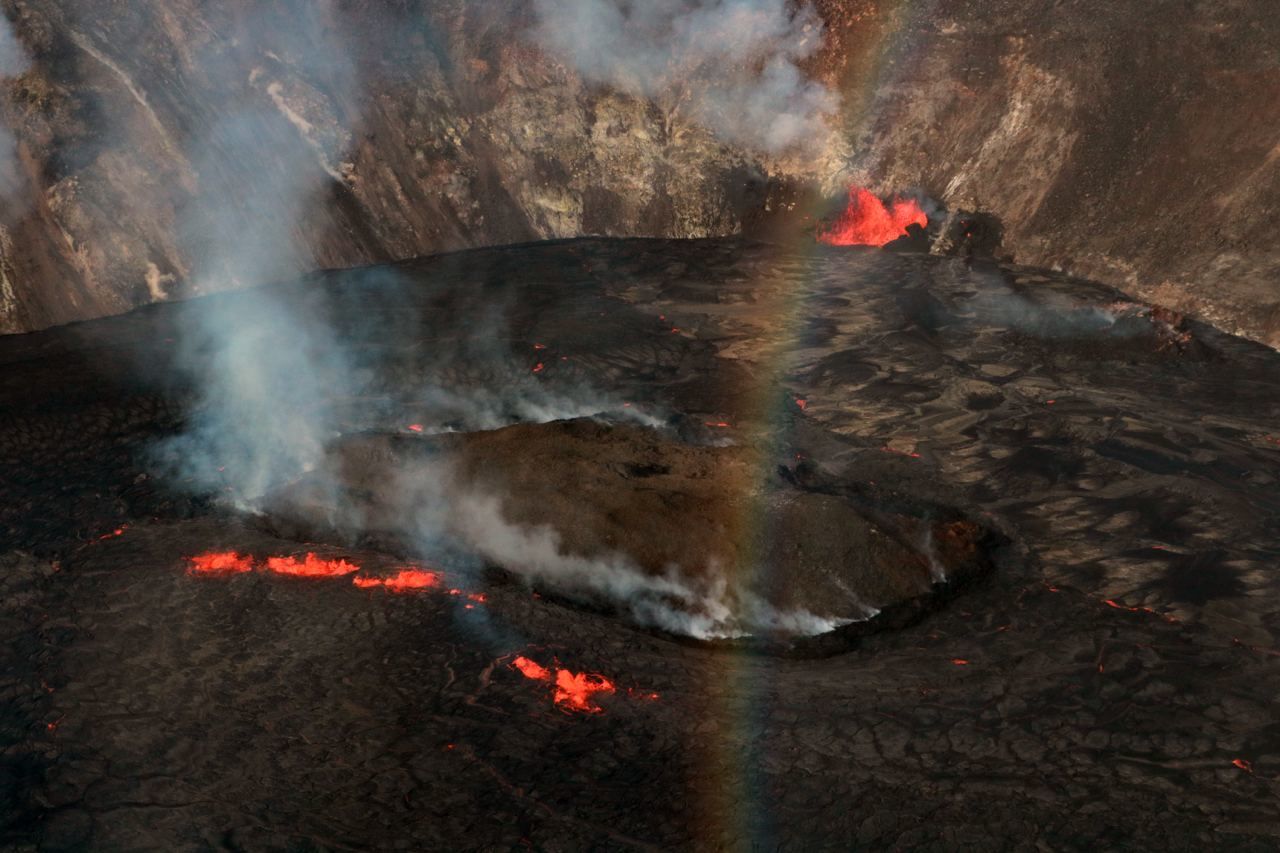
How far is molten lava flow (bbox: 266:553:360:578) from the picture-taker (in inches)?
341

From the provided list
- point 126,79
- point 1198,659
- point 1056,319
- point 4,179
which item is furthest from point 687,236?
point 1198,659

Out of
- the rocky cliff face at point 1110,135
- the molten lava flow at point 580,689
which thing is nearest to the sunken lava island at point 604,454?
the molten lava flow at point 580,689

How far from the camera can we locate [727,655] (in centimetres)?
766

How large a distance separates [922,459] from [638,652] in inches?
178

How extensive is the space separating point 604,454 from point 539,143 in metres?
13.5

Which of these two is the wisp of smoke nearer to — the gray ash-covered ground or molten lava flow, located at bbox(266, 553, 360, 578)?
the gray ash-covered ground

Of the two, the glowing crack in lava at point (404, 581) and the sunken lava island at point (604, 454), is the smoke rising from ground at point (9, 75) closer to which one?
the sunken lava island at point (604, 454)

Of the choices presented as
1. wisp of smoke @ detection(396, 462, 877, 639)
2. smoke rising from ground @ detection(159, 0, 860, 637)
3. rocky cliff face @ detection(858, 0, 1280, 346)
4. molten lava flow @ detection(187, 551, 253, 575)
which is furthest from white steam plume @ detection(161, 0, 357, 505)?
rocky cliff face @ detection(858, 0, 1280, 346)

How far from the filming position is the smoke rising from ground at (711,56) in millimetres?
20312

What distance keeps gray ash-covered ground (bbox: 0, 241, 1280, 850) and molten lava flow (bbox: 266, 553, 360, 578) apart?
168 millimetres

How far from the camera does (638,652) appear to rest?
7562 mm

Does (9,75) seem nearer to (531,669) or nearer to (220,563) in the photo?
(220,563)

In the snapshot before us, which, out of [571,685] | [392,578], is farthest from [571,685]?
[392,578]

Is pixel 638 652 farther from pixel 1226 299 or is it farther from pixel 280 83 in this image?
pixel 280 83
